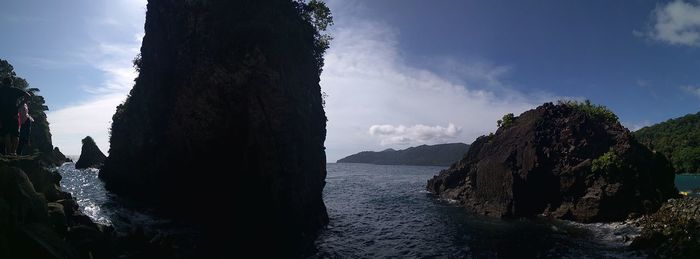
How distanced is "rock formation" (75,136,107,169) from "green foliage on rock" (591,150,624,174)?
97.8 metres

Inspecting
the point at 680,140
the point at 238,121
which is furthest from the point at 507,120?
the point at 680,140

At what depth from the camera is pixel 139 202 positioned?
3344 centimetres

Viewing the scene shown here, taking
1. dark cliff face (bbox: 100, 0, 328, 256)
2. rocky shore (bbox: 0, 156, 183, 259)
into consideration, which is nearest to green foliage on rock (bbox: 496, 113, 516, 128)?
dark cliff face (bbox: 100, 0, 328, 256)

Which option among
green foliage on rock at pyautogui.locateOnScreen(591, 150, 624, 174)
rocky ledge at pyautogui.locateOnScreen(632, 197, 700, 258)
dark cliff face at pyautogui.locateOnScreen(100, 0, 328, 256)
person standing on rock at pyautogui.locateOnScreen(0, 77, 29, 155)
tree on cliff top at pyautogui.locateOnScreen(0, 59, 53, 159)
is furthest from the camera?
tree on cliff top at pyautogui.locateOnScreen(0, 59, 53, 159)

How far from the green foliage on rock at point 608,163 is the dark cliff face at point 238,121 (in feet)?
77.2

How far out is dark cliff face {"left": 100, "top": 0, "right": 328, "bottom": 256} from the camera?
24859mm

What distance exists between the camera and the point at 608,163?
2988 centimetres

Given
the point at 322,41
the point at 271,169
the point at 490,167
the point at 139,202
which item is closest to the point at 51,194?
the point at 271,169

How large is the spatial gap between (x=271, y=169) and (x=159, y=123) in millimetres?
12049

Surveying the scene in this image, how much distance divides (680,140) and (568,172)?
145m

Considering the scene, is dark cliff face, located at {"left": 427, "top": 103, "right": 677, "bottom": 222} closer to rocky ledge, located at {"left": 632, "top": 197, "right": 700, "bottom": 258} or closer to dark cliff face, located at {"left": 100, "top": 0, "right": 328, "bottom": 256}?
rocky ledge, located at {"left": 632, "top": 197, "right": 700, "bottom": 258}

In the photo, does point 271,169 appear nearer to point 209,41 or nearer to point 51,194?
point 209,41

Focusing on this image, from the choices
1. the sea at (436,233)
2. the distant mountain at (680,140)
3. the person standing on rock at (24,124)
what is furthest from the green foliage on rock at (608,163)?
the distant mountain at (680,140)

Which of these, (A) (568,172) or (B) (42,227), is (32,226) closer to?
(B) (42,227)
